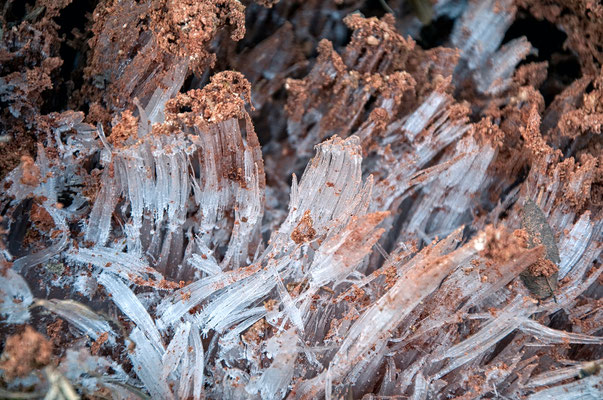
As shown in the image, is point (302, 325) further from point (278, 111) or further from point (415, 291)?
point (278, 111)

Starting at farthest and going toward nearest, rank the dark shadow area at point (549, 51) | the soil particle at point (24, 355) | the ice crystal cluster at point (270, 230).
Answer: the dark shadow area at point (549, 51) → the ice crystal cluster at point (270, 230) → the soil particle at point (24, 355)

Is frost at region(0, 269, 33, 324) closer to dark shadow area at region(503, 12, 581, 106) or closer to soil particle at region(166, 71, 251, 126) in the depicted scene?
soil particle at region(166, 71, 251, 126)

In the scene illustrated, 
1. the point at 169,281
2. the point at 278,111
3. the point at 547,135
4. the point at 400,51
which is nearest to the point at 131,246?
the point at 169,281

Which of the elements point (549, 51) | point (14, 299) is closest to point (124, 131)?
point (14, 299)

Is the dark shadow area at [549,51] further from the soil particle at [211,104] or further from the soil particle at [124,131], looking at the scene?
the soil particle at [124,131]

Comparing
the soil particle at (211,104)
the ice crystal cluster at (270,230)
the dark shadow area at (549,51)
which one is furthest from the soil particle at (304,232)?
the dark shadow area at (549,51)

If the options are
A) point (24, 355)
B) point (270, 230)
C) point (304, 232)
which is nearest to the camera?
point (24, 355)

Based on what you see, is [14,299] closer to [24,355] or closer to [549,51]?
[24,355]

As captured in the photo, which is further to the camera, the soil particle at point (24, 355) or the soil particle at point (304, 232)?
the soil particle at point (304, 232)
